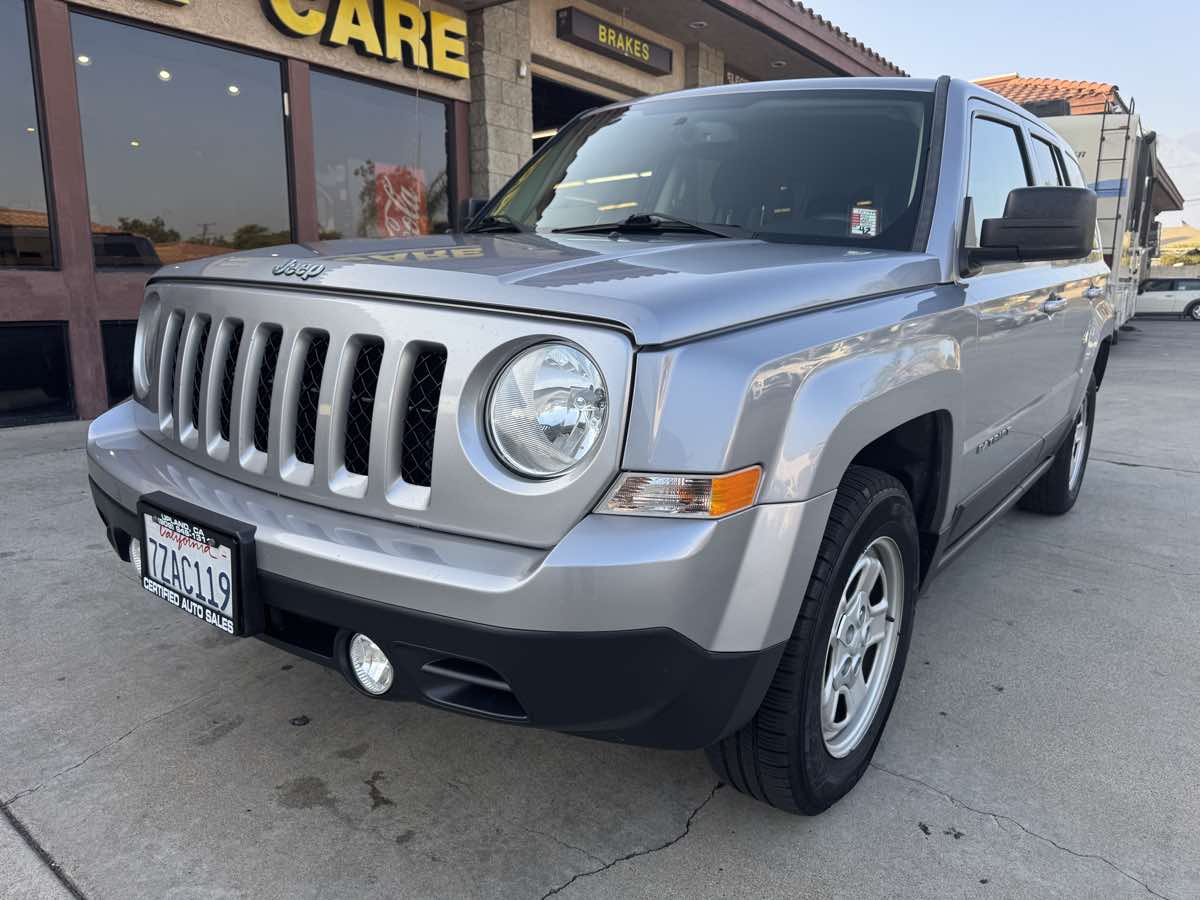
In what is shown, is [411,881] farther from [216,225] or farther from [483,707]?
[216,225]

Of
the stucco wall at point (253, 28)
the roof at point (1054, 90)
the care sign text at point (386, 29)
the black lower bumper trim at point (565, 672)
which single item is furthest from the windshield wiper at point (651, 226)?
the roof at point (1054, 90)

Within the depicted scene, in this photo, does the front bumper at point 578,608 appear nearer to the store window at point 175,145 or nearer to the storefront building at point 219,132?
the storefront building at point 219,132

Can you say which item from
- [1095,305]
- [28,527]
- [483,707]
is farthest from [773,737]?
[28,527]

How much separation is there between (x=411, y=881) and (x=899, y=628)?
131 cm

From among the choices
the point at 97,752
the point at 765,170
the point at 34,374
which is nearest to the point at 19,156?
the point at 34,374

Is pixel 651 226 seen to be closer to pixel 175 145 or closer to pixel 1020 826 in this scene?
pixel 1020 826

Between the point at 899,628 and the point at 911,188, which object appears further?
the point at 911,188

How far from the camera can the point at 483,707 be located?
5.32 feet

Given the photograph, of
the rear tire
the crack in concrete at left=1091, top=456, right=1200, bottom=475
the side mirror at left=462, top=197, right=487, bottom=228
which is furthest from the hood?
the crack in concrete at left=1091, top=456, right=1200, bottom=475

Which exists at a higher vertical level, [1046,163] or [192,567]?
[1046,163]

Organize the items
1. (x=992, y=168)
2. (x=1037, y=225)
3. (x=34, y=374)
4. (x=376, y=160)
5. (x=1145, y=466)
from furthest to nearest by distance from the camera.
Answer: (x=376, y=160)
(x=34, y=374)
(x=1145, y=466)
(x=992, y=168)
(x=1037, y=225)

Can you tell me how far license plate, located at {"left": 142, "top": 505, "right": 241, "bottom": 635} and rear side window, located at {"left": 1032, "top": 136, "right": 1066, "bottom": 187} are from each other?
3.29 m

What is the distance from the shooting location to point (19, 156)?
635 centimetres

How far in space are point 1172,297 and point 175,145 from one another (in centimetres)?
2850
